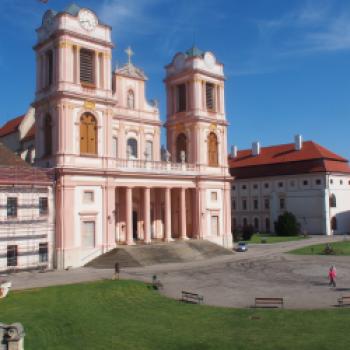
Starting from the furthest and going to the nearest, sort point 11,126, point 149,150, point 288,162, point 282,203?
point 282,203 < point 288,162 < point 11,126 < point 149,150

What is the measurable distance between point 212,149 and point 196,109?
5291 millimetres

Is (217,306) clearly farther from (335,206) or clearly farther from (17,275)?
(335,206)

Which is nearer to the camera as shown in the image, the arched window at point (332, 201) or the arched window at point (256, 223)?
the arched window at point (332, 201)

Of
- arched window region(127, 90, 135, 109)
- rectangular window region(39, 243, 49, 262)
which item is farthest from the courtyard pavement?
arched window region(127, 90, 135, 109)

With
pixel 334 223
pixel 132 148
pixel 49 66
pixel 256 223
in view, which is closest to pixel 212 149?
pixel 132 148

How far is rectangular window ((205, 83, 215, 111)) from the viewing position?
54.9 metres

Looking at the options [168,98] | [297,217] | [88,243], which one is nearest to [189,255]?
[88,243]

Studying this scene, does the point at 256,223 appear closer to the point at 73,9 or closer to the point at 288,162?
the point at 288,162

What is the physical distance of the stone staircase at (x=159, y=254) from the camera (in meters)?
40.6

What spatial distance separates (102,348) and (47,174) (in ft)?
80.8

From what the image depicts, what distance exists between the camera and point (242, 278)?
33.4 meters

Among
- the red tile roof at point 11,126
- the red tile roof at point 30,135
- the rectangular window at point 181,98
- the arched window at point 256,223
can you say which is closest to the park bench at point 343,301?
the rectangular window at point 181,98

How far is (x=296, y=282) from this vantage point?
1235 inches

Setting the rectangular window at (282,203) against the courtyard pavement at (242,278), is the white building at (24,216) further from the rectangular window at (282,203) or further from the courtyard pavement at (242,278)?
the rectangular window at (282,203)
